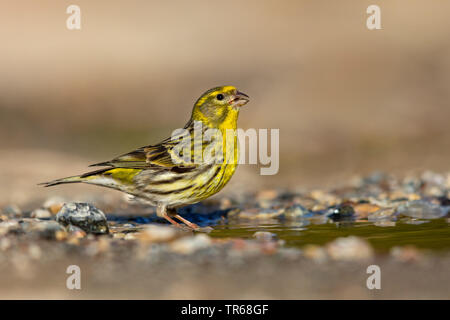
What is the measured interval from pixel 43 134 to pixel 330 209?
8.10 metres

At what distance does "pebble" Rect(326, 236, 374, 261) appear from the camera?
4891 mm

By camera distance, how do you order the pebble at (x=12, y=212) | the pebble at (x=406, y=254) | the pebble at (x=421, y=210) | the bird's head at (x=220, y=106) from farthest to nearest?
1. the pebble at (x=12, y=212)
2. the bird's head at (x=220, y=106)
3. the pebble at (x=421, y=210)
4. the pebble at (x=406, y=254)

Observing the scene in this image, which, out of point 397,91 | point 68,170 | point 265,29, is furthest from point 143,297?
point 265,29

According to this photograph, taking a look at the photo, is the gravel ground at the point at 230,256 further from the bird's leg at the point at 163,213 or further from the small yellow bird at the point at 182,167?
the small yellow bird at the point at 182,167

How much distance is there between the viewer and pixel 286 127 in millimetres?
13828

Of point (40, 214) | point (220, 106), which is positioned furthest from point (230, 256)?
point (40, 214)

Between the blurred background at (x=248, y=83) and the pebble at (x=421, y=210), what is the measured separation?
8.96ft

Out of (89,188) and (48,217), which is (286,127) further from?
(48,217)

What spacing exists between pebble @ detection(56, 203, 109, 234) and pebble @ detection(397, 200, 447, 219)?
2859 mm

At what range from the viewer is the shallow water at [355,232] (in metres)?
5.42

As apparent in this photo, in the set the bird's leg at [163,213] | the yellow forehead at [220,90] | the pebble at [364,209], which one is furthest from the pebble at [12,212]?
the pebble at [364,209]

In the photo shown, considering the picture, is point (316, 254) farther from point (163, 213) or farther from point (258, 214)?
point (258, 214)

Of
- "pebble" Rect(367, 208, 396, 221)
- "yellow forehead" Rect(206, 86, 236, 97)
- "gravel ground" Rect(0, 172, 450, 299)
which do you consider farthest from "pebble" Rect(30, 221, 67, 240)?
"pebble" Rect(367, 208, 396, 221)

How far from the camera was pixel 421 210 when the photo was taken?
703 centimetres
